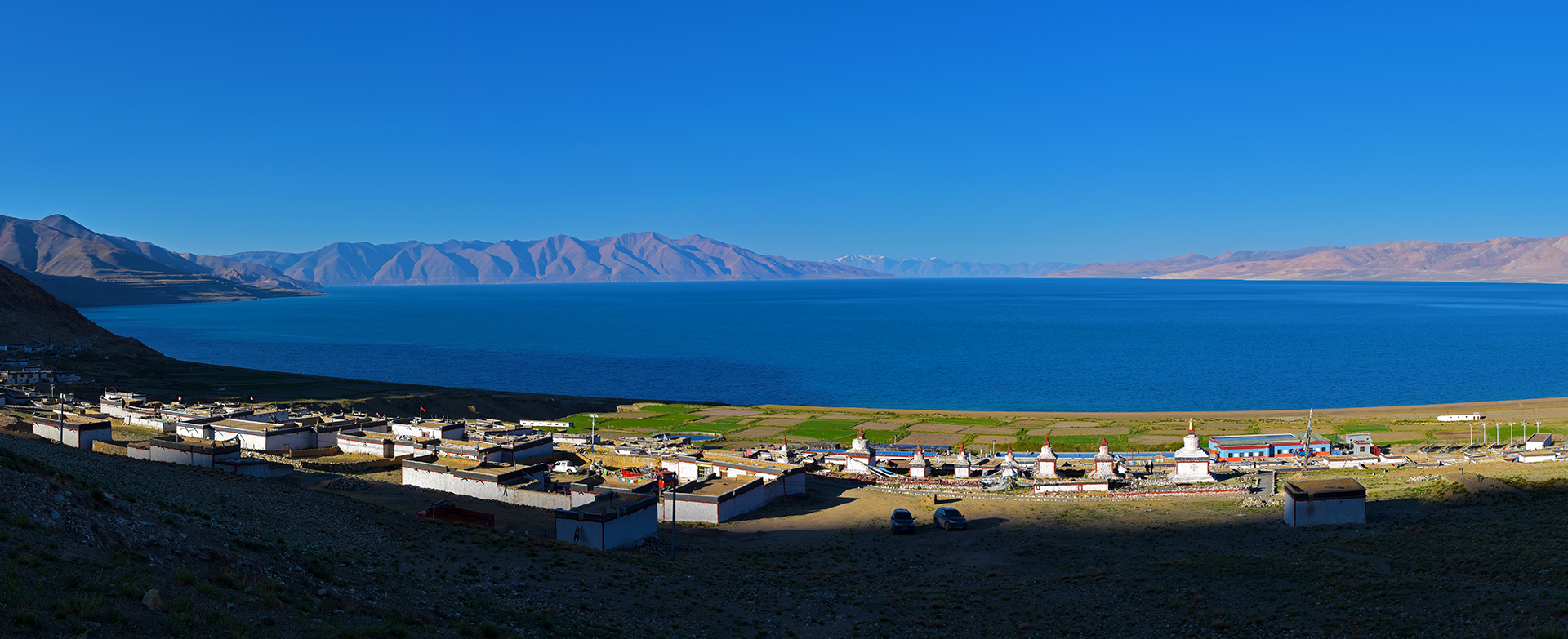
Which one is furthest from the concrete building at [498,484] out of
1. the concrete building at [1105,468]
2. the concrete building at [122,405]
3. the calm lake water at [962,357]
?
the calm lake water at [962,357]

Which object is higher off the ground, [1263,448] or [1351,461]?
[1351,461]

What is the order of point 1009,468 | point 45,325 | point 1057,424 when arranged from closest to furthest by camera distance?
point 1009,468 < point 1057,424 < point 45,325

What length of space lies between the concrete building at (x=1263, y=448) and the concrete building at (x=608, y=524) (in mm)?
32625

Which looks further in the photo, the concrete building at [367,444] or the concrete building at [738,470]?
the concrete building at [367,444]

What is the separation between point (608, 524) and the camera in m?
24.8

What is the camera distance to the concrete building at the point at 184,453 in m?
32.5

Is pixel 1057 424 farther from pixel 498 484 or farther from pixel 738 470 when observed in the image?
pixel 498 484

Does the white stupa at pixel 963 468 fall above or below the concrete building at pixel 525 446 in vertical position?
below

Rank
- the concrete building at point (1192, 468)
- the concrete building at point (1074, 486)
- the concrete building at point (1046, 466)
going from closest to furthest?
the concrete building at point (1074, 486)
the concrete building at point (1192, 468)
the concrete building at point (1046, 466)

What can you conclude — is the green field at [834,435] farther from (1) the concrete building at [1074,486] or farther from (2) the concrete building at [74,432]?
(2) the concrete building at [74,432]

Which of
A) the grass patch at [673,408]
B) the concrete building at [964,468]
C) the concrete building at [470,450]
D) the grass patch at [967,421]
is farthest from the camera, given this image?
the grass patch at [673,408]

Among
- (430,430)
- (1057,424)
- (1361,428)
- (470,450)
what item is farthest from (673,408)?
(1361,428)

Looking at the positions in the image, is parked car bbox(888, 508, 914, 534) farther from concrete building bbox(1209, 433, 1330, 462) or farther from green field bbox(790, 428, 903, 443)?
green field bbox(790, 428, 903, 443)

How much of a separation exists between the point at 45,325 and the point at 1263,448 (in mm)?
123610
